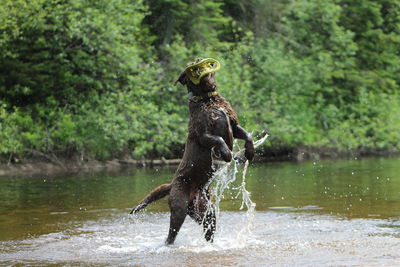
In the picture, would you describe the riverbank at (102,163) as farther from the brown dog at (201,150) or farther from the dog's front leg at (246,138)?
the dog's front leg at (246,138)

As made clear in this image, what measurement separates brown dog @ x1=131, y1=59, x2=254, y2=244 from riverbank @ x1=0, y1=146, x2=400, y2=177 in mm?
12317

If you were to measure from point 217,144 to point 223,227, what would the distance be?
7.30ft

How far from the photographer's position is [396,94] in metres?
35.2

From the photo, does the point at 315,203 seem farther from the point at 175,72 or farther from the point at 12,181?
the point at 175,72

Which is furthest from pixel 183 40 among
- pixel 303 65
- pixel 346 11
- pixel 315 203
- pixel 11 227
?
pixel 11 227

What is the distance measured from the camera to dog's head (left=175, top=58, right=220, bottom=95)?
7793 mm

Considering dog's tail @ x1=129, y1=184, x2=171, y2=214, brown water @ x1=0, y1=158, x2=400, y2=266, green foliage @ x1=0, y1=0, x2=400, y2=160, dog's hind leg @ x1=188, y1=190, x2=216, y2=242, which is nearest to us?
brown water @ x1=0, y1=158, x2=400, y2=266

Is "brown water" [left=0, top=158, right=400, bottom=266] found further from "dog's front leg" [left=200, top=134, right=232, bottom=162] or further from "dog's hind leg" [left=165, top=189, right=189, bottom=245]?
"dog's front leg" [left=200, top=134, right=232, bottom=162]

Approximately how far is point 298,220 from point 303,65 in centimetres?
2351

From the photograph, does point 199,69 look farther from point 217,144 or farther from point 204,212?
point 204,212

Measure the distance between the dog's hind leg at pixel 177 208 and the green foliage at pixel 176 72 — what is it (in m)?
13.3

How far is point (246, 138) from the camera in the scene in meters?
7.93

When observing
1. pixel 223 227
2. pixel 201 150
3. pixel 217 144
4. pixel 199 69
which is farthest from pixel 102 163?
pixel 217 144

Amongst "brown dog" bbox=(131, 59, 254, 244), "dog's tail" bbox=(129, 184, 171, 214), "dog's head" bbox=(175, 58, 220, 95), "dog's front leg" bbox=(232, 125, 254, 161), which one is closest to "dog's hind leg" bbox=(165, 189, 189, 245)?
"brown dog" bbox=(131, 59, 254, 244)
